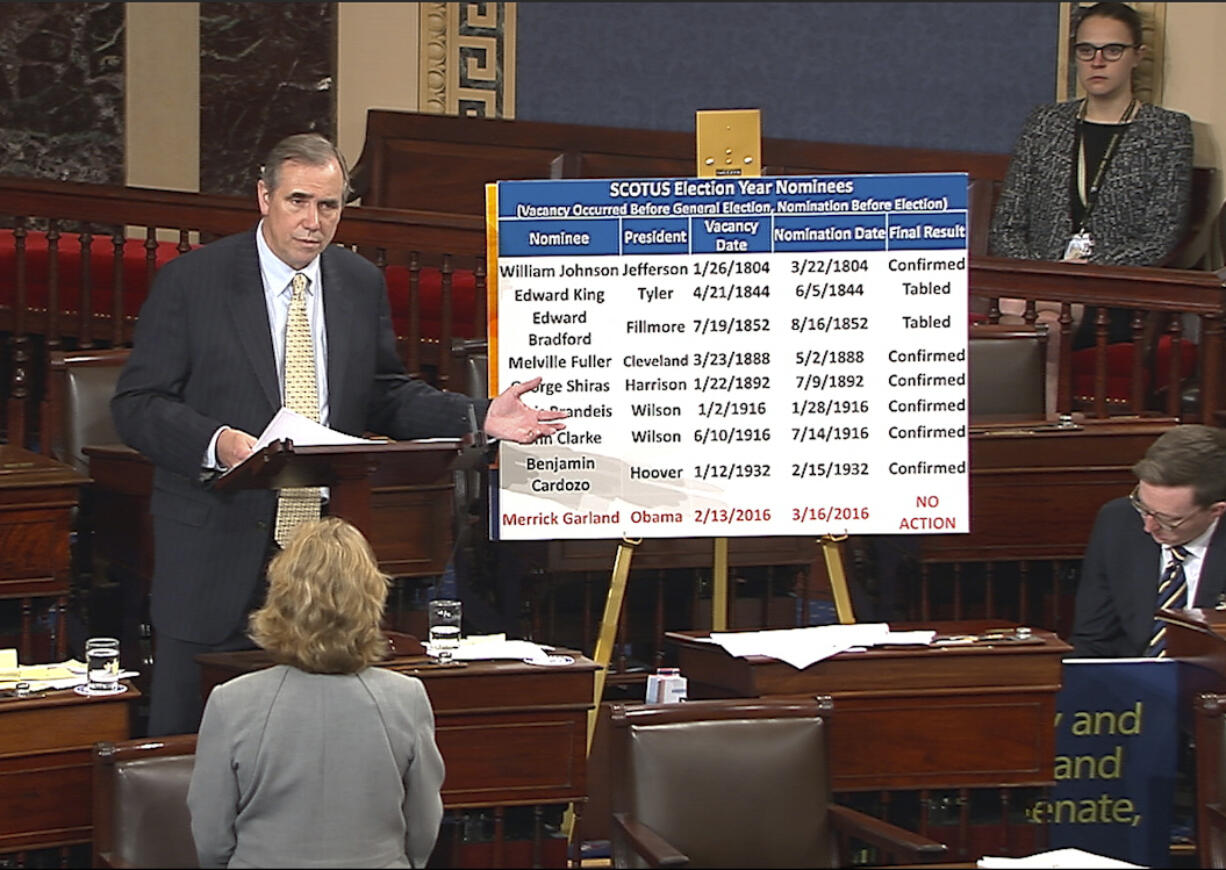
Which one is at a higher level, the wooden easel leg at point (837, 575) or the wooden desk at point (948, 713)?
the wooden easel leg at point (837, 575)

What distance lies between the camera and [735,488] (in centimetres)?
467

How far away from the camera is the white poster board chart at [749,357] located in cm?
463

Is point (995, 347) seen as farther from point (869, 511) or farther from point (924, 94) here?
point (924, 94)

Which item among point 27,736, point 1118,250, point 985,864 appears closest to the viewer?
point 985,864

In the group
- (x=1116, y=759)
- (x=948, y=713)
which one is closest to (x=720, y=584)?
(x=948, y=713)

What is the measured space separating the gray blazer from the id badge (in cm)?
372

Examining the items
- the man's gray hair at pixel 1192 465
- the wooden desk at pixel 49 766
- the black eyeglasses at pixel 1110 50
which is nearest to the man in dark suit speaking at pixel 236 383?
the wooden desk at pixel 49 766

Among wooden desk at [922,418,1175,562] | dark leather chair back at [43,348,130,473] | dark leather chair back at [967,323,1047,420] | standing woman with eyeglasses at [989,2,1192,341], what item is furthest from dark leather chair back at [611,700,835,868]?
standing woman with eyeglasses at [989,2,1192,341]

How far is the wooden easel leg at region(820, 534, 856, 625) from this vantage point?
4746mm

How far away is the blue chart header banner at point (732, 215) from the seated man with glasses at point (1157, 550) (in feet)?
2.26

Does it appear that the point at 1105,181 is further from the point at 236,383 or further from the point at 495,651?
the point at 236,383

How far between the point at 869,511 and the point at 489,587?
1398 mm

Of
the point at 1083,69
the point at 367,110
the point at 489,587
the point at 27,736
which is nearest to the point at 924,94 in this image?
the point at 1083,69

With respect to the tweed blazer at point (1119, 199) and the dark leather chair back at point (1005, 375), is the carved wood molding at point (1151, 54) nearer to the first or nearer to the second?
the tweed blazer at point (1119, 199)
